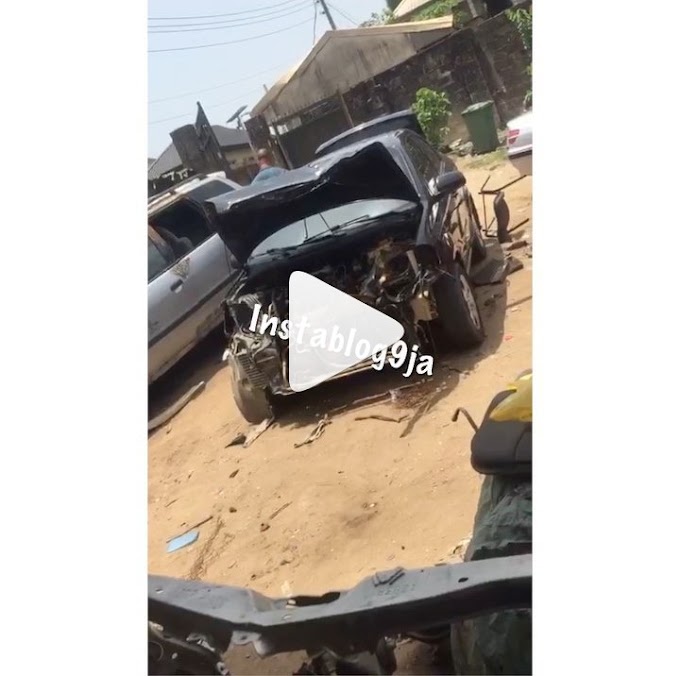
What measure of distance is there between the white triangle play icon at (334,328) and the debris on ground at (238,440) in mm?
263

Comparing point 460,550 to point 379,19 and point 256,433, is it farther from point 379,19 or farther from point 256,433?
point 379,19

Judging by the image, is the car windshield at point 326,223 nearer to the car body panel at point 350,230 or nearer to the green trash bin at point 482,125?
the car body panel at point 350,230

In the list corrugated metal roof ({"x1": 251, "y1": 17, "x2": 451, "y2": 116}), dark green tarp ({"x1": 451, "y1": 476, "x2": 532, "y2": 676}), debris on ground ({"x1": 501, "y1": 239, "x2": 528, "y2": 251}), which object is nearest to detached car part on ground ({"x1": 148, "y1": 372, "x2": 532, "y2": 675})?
dark green tarp ({"x1": 451, "y1": 476, "x2": 532, "y2": 676})

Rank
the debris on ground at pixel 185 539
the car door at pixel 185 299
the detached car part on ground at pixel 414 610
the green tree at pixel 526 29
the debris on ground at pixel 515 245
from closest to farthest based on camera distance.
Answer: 1. the detached car part on ground at pixel 414 610
2. the green tree at pixel 526 29
3. the debris on ground at pixel 515 245
4. the debris on ground at pixel 185 539
5. the car door at pixel 185 299

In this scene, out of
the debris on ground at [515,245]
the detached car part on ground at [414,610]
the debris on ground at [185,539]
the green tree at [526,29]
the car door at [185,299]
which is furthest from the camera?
the car door at [185,299]

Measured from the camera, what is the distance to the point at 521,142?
1.21 metres

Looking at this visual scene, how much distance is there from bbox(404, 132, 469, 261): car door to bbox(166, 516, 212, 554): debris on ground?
0.91 meters

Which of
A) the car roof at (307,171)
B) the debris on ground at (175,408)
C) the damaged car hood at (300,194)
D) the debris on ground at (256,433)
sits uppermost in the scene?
the car roof at (307,171)

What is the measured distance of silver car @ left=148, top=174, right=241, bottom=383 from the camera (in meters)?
1.46

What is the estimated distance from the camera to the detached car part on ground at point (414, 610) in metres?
1.05

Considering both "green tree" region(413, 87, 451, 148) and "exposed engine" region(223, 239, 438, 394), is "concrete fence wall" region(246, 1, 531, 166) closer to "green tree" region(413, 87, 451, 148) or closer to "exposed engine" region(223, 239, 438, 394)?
"green tree" region(413, 87, 451, 148)

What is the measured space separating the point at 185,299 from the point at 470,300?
27.8 inches

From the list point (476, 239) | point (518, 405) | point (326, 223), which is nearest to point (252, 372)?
point (326, 223)

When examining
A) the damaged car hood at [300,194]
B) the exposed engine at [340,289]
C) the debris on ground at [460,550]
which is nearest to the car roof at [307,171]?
the damaged car hood at [300,194]
